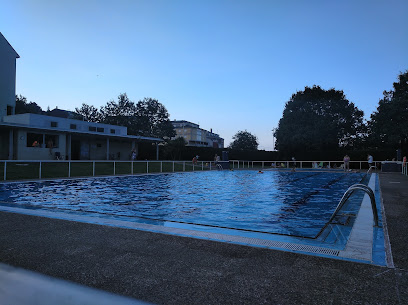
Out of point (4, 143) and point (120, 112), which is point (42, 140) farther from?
point (120, 112)

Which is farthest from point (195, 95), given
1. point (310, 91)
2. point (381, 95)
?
point (381, 95)

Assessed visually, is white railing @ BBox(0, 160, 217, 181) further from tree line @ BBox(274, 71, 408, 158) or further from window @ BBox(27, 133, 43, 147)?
tree line @ BBox(274, 71, 408, 158)

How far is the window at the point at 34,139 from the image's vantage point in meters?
22.4

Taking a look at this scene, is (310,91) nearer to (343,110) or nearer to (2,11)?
(343,110)

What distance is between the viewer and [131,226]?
4.04 meters

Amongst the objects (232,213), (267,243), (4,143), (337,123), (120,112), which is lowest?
(232,213)

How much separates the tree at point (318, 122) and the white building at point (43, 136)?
23.2 metres

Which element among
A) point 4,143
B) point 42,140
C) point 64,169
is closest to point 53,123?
point 42,140

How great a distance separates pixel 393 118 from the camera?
35469 mm

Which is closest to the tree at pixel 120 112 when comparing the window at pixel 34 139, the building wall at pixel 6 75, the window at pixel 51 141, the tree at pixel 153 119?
the tree at pixel 153 119

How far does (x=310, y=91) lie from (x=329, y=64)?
88.9 feet

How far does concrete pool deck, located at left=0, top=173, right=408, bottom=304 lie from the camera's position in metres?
1.94

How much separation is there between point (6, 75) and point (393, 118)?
46787mm

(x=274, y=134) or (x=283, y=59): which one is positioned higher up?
(x=283, y=59)
